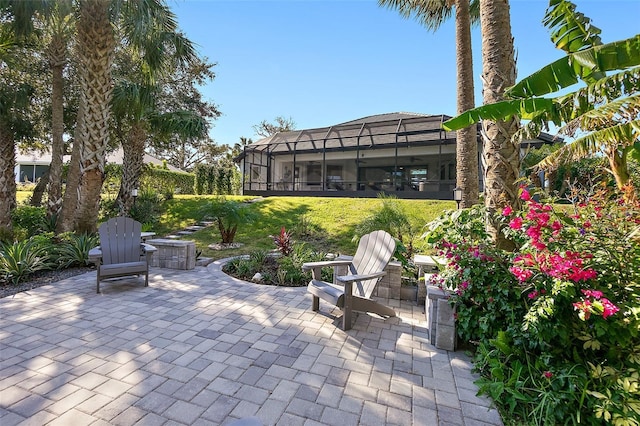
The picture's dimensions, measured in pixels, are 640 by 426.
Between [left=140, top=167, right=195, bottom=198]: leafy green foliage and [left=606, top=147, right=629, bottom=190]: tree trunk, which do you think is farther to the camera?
[left=140, top=167, right=195, bottom=198]: leafy green foliage

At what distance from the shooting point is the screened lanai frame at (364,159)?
16.4 metres

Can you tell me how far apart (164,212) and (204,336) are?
1193 cm

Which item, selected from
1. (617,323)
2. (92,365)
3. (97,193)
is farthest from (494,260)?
(97,193)

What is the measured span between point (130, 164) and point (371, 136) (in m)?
12.6

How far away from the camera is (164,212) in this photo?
13602mm

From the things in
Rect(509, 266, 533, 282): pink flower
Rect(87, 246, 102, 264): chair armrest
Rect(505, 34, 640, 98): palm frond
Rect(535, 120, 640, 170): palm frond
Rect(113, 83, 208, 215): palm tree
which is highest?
Rect(113, 83, 208, 215): palm tree

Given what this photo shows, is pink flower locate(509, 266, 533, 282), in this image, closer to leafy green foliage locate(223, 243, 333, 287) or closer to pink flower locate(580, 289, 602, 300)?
pink flower locate(580, 289, 602, 300)

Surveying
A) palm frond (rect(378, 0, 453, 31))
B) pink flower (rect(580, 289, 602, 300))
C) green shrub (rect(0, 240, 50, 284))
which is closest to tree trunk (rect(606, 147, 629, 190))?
pink flower (rect(580, 289, 602, 300))

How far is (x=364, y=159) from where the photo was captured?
2042cm

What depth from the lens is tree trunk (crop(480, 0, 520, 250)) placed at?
11.0 ft

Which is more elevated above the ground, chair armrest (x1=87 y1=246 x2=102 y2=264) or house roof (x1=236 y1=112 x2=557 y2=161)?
house roof (x1=236 y1=112 x2=557 y2=161)

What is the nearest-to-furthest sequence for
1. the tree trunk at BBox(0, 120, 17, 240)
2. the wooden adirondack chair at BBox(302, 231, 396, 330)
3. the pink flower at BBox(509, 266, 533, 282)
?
the pink flower at BBox(509, 266, 533, 282), the wooden adirondack chair at BBox(302, 231, 396, 330), the tree trunk at BBox(0, 120, 17, 240)

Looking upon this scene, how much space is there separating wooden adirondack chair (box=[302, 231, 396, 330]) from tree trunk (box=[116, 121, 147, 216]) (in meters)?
10.8

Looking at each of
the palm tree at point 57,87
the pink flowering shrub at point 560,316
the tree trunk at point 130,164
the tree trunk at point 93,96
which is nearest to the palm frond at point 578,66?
the pink flowering shrub at point 560,316
